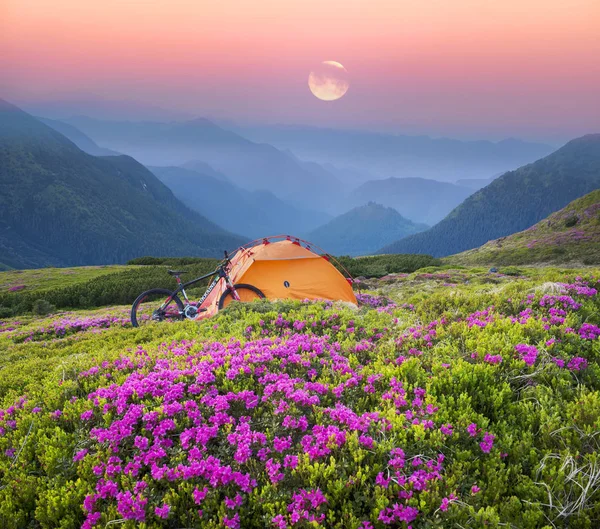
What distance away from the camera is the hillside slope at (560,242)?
179ft

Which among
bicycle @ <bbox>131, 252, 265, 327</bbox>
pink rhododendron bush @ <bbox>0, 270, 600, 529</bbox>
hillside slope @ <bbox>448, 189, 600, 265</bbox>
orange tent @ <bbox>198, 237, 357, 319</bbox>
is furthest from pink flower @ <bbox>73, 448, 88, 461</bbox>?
hillside slope @ <bbox>448, 189, 600, 265</bbox>

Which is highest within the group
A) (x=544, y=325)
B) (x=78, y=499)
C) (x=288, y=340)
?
(x=544, y=325)

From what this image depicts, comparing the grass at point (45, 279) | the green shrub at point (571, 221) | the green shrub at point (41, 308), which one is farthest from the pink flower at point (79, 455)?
the green shrub at point (571, 221)

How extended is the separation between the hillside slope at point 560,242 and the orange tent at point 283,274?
151 ft

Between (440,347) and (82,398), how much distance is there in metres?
7.14

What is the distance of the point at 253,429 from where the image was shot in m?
5.26

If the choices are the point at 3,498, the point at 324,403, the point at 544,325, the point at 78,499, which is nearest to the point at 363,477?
the point at 324,403

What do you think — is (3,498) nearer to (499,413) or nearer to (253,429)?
(253,429)

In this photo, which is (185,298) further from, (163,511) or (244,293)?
(163,511)

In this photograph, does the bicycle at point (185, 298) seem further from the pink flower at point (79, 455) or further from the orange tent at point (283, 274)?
the pink flower at point (79, 455)

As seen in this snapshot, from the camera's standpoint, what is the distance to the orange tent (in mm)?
16792

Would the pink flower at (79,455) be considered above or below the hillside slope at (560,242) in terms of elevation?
below

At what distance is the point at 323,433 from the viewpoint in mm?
4938

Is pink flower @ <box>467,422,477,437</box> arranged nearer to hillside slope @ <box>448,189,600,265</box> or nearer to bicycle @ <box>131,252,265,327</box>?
bicycle @ <box>131,252,265,327</box>
